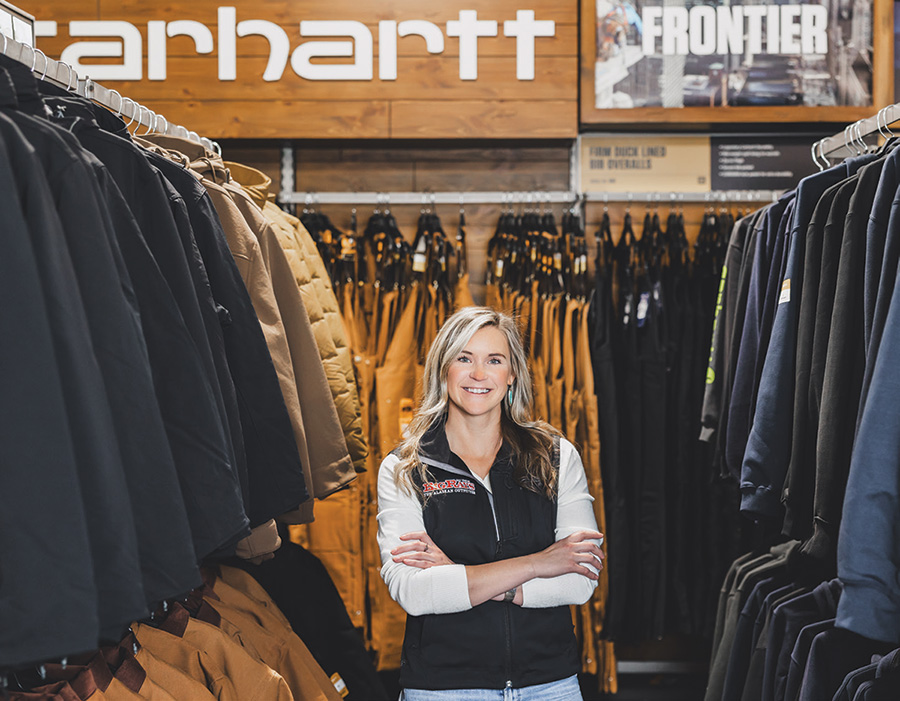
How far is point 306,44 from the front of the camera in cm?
321

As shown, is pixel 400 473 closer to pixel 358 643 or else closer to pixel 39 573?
pixel 358 643

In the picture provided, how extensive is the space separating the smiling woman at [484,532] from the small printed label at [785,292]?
66cm

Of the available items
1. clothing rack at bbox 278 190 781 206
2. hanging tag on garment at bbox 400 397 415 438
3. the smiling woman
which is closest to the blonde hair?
the smiling woman

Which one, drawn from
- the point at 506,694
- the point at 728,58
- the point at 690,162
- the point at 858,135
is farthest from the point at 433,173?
the point at 506,694

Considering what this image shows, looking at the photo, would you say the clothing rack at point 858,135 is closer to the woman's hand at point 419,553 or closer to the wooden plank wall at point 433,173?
the wooden plank wall at point 433,173

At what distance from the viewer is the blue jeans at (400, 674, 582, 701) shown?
1787mm

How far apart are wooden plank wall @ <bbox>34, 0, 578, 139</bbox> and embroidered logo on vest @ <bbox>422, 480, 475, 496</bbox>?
1.73 m

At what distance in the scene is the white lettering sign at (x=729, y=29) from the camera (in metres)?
3.20

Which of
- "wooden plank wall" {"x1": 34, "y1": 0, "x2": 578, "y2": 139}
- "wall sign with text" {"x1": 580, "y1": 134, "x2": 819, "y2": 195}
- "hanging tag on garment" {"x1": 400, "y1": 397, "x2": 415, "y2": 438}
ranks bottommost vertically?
"hanging tag on garment" {"x1": 400, "y1": 397, "x2": 415, "y2": 438}

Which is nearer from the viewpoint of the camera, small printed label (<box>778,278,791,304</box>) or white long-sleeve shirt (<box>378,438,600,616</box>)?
white long-sleeve shirt (<box>378,438,600,616</box>)

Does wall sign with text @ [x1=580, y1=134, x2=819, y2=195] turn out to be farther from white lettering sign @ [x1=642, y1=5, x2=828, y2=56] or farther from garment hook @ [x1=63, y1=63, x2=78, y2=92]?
garment hook @ [x1=63, y1=63, x2=78, y2=92]

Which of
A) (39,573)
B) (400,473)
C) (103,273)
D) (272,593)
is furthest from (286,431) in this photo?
(272,593)

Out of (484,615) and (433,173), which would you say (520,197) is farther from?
(484,615)

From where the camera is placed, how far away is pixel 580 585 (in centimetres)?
185
